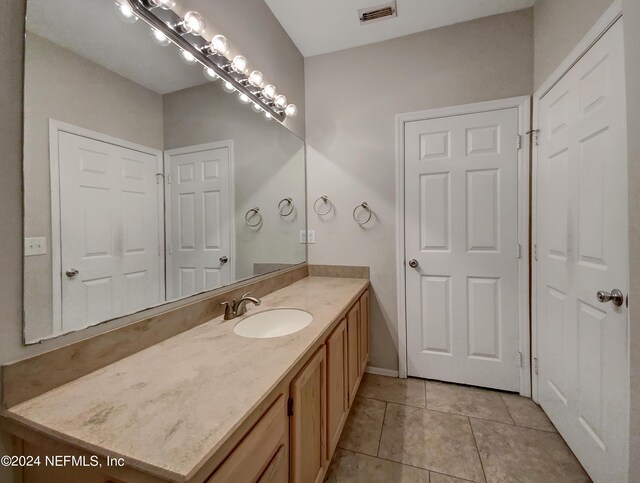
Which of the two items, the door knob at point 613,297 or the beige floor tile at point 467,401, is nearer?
the door knob at point 613,297

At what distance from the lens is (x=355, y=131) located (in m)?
2.21

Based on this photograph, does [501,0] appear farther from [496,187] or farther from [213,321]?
[213,321]

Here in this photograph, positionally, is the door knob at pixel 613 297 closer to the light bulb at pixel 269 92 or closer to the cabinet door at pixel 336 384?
the cabinet door at pixel 336 384

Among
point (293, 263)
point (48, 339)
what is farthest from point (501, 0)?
point (48, 339)

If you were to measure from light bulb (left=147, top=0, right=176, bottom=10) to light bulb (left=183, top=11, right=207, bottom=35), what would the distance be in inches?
2.5

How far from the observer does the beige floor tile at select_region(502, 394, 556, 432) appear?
162 centimetres

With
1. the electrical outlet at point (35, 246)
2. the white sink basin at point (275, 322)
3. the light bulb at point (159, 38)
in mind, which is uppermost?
the light bulb at point (159, 38)

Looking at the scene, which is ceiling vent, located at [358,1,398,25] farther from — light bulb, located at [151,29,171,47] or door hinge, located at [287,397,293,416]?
door hinge, located at [287,397,293,416]

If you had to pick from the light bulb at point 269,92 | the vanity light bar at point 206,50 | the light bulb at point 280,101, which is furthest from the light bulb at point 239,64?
the light bulb at point 280,101

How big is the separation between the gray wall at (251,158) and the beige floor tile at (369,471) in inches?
43.7

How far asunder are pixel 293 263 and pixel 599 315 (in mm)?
1757

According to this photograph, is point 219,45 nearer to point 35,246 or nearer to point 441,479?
point 35,246

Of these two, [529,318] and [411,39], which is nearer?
[529,318]

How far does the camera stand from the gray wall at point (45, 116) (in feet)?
2.37
